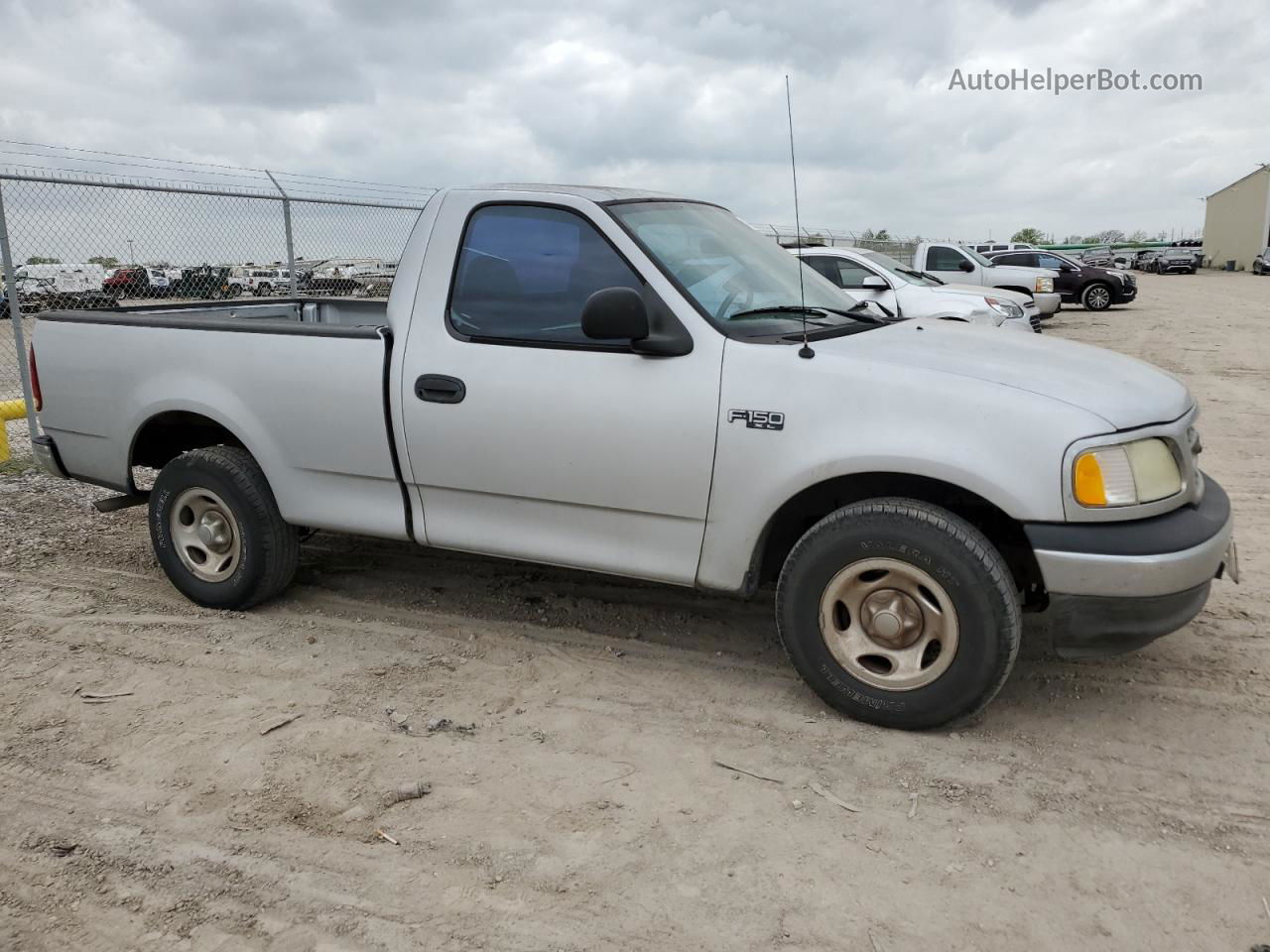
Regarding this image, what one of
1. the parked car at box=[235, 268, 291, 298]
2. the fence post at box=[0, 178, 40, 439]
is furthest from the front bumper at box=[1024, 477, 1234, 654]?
the parked car at box=[235, 268, 291, 298]

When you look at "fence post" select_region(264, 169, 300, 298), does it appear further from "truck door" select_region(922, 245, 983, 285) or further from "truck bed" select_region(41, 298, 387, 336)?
"truck door" select_region(922, 245, 983, 285)

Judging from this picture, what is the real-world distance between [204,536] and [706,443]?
2590 mm

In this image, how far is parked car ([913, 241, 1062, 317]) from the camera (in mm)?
19656

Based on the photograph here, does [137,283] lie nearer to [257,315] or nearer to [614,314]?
[257,315]

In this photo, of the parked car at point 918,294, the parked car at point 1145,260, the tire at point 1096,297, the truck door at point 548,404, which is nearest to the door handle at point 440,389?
the truck door at point 548,404

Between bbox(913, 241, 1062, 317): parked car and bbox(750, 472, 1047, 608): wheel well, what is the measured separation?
16624mm

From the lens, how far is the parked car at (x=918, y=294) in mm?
12656

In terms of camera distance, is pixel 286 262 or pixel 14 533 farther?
pixel 286 262

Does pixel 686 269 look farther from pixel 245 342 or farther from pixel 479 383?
pixel 245 342

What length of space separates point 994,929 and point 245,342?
3655 mm

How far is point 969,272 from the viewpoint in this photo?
1973 cm

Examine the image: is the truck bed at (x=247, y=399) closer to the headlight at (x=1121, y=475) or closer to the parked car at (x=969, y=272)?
the headlight at (x=1121, y=475)

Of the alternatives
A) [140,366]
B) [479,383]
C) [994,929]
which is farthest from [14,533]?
[994,929]

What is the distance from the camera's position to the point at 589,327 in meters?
3.50
